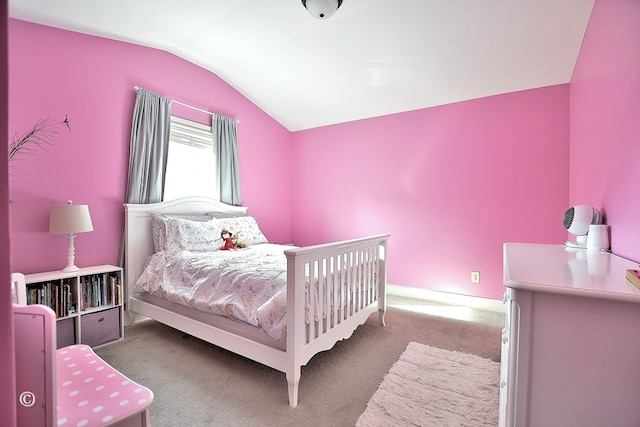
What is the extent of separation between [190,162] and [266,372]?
2.40 meters

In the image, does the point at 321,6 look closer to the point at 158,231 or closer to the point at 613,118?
the point at 613,118

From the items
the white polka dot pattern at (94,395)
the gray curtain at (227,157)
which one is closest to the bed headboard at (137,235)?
the gray curtain at (227,157)

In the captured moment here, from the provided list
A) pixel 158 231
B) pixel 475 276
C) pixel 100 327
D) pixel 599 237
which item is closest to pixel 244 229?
pixel 158 231

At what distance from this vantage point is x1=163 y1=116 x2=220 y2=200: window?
10.0 ft

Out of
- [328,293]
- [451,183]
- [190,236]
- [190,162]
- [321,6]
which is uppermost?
[321,6]

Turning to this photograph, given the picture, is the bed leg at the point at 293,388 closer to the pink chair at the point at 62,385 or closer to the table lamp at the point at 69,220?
the pink chair at the point at 62,385

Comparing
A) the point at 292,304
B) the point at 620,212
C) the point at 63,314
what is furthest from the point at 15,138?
the point at 620,212

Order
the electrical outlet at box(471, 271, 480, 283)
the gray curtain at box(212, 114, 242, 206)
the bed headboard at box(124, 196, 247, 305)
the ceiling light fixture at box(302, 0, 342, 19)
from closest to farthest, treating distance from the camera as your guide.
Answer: the ceiling light fixture at box(302, 0, 342, 19) < the bed headboard at box(124, 196, 247, 305) < the electrical outlet at box(471, 271, 480, 283) < the gray curtain at box(212, 114, 242, 206)

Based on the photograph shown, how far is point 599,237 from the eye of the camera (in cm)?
133

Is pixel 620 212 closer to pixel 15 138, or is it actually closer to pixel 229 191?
pixel 229 191

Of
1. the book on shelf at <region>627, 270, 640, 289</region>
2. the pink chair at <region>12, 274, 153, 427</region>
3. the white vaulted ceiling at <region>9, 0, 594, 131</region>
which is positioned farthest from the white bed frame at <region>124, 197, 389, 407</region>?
the white vaulted ceiling at <region>9, 0, 594, 131</region>

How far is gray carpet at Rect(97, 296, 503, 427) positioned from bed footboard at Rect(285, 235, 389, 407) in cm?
17

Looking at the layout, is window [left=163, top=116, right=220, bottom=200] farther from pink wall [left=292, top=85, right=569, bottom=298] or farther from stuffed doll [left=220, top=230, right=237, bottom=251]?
pink wall [left=292, top=85, right=569, bottom=298]

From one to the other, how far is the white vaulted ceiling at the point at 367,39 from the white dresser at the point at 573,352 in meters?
2.06
